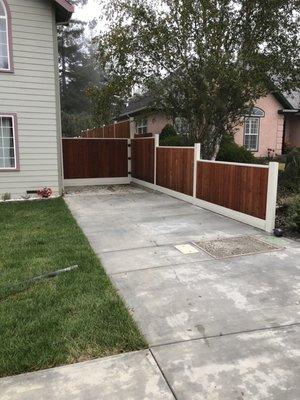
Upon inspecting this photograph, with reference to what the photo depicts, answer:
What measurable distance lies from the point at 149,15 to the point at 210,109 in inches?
119

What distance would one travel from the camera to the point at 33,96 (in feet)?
32.2

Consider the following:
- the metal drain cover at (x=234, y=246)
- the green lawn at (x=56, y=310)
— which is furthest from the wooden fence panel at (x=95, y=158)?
the metal drain cover at (x=234, y=246)

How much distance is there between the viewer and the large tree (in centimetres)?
973

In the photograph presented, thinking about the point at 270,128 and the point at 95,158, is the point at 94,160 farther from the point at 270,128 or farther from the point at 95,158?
the point at 270,128

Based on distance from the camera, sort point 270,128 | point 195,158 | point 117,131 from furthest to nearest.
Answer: point 270,128, point 117,131, point 195,158

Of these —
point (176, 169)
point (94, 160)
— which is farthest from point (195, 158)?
point (94, 160)

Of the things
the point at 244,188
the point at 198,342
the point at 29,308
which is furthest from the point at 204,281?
the point at 244,188

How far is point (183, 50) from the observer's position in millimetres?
10172

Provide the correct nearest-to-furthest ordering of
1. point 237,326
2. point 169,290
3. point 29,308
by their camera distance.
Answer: point 237,326 → point 29,308 → point 169,290

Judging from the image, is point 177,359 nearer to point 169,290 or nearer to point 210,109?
point 169,290

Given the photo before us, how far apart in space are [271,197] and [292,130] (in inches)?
620

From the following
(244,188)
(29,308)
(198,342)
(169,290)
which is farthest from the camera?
(244,188)

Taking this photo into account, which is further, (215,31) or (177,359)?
→ (215,31)

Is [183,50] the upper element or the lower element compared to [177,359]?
upper
